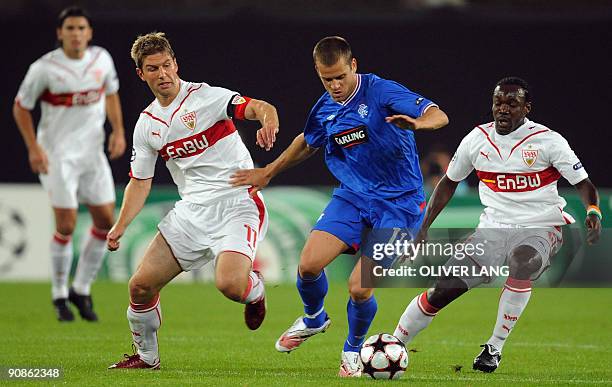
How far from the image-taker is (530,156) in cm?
812

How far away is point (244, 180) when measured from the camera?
8031 mm

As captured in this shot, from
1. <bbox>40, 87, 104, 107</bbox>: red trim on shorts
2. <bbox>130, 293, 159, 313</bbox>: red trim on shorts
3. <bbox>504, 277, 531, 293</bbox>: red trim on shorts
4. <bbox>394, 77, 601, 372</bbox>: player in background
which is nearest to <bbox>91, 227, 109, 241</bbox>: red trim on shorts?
<bbox>40, 87, 104, 107</bbox>: red trim on shorts

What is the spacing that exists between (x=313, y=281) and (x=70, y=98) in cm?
449

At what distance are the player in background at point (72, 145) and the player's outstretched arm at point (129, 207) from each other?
3.55m

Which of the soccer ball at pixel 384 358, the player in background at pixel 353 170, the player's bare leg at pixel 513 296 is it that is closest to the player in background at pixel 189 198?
the player in background at pixel 353 170

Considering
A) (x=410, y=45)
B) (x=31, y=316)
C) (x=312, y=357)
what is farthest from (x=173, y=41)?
(x=312, y=357)

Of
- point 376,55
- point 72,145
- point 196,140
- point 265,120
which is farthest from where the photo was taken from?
point 376,55

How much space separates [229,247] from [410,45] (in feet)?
37.4

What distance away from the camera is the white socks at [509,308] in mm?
8125

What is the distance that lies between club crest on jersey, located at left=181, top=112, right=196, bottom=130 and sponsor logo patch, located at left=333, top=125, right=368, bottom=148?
0.95 m

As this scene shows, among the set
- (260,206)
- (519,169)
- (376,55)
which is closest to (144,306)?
(260,206)

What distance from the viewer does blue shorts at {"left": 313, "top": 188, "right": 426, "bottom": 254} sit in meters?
7.88

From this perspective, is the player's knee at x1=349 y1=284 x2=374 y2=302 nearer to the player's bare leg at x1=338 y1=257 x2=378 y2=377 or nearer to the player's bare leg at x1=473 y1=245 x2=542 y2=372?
the player's bare leg at x1=338 y1=257 x2=378 y2=377

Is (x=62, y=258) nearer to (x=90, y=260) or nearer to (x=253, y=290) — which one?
(x=90, y=260)
